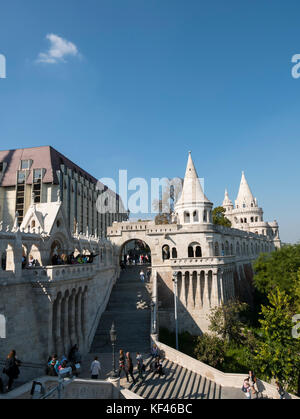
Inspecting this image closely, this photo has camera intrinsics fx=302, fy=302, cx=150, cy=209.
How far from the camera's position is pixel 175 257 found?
34000 millimetres

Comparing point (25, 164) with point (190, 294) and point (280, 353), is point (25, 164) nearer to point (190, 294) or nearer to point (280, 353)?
point (190, 294)

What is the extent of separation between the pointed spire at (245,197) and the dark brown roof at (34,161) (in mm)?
36374

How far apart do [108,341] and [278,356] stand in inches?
453

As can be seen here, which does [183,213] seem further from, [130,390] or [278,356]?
[130,390]

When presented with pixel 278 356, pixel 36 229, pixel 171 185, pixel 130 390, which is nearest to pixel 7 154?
pixel 171 185

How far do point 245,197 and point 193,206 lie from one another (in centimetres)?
3158

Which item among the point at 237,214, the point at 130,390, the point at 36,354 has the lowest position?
the point at 130,390

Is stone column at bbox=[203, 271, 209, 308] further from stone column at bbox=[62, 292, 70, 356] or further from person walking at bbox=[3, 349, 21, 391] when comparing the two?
person walking at bbox=[3, 349, 21, 391]

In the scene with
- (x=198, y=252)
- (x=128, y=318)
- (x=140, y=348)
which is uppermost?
(x=198, y=252)

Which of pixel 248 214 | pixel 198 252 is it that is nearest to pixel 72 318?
pixel 198 252

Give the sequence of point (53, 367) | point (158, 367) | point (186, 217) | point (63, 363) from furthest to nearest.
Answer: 1. point (186, 217)
2. point (158, 367)
3. point (63, 363)
4. point (53, 367)

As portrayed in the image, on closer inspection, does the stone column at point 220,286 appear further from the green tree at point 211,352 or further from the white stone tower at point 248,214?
the white stone tower at point 248,214

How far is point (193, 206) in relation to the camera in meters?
34.1

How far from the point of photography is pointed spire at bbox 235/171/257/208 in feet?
201
